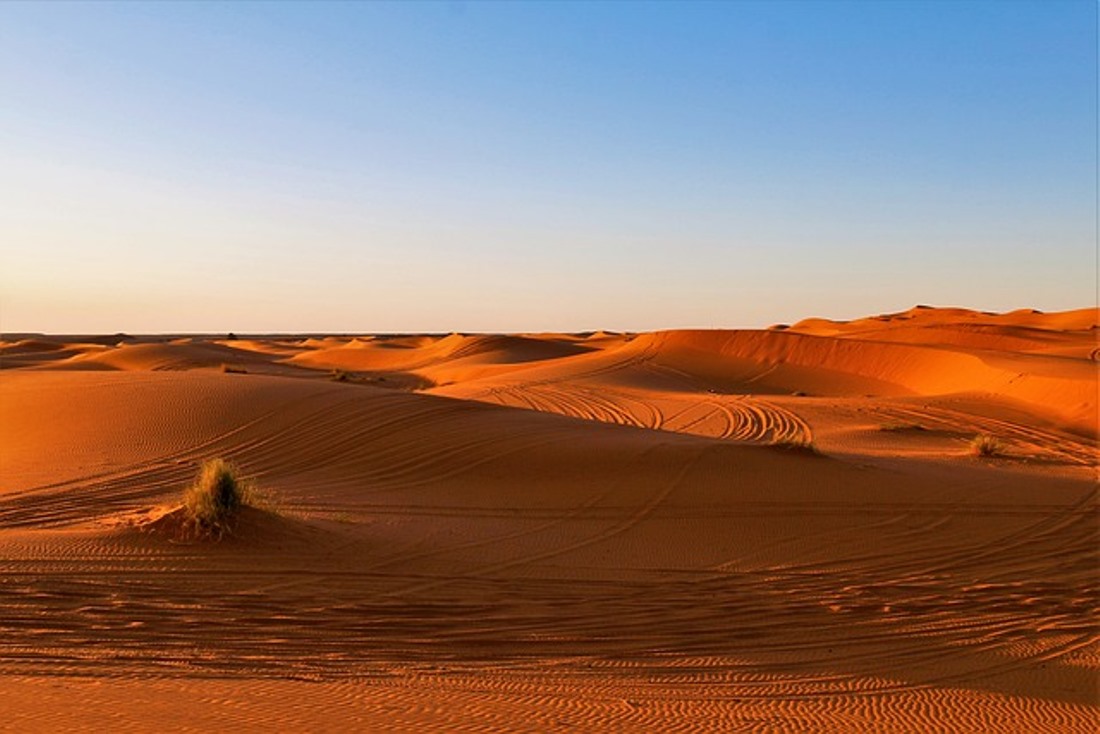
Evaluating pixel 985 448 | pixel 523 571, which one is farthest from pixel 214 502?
pixel 985 448

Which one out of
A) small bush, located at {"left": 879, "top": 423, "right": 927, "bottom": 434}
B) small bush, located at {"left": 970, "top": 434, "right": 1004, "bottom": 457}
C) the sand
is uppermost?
small bush, located at {"left": 879, "top": 423, "right": 927, "bottom": 434}

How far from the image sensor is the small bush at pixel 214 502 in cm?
968

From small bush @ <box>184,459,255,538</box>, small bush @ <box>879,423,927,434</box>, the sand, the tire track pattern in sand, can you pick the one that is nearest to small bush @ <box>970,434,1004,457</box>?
the sand

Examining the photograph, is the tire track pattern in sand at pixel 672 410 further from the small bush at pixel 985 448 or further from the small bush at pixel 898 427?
the small bush at pixel 985 448

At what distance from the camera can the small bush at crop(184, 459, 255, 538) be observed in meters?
9.68

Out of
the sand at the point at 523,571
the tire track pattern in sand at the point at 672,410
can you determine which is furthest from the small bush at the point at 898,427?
the tire track pattern in sand at the point at 672,410

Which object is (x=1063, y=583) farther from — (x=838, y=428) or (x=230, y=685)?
(x=838, y=428)

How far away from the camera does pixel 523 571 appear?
9523 millimetres

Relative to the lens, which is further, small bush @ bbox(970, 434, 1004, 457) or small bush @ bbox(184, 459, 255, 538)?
small bush @ bbox(970, 434, 1004, 457)

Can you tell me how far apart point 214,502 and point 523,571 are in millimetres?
3406

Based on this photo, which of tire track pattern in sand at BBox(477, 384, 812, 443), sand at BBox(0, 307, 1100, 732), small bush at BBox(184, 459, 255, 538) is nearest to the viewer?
sand at BBox(0, 307, 1100, 732)

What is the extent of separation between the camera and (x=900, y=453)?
18.1 metres

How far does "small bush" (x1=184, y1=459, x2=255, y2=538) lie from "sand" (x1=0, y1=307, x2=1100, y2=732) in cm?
24

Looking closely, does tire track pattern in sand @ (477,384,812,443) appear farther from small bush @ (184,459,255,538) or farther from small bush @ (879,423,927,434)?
small bush @ (184,459,255,538)
